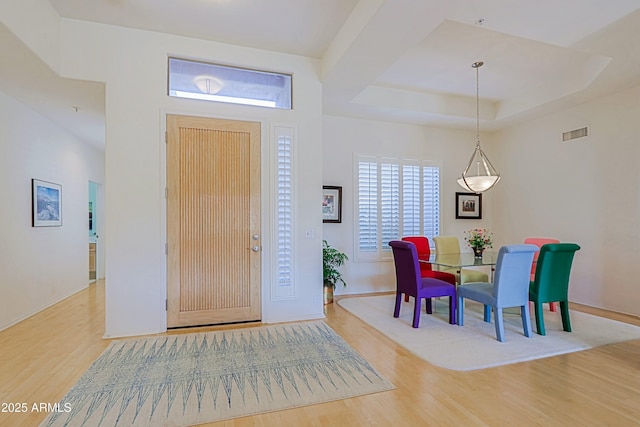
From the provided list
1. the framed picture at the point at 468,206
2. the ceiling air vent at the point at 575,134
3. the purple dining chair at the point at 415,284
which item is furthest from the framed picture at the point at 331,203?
the ceiling air vent at the point at 575,134

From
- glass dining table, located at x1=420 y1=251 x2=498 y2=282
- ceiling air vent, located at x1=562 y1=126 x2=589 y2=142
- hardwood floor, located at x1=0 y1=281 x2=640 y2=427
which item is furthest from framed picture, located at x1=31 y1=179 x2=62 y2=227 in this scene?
ceiling air vent, located at x1=562 y1=126 x2=589 y2=142

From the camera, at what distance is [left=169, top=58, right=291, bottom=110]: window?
3.63 meters

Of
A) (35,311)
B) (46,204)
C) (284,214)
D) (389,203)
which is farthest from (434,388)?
(46,204)

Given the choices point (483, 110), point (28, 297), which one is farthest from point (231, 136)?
point (483, 110)

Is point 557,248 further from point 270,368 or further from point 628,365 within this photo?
point 270,368

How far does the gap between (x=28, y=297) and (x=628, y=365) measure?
6421 millimetres

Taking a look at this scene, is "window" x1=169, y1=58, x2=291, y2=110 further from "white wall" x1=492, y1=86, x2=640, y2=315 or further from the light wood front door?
"white wall" x1=492, y1=86, x2=640, y2=315

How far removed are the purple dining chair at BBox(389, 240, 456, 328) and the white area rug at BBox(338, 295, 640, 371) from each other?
23 centimetres

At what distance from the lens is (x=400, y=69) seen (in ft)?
14.0

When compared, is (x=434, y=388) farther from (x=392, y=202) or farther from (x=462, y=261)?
(x=392, y=202)

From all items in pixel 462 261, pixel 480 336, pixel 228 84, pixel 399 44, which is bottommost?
pixel 480 336

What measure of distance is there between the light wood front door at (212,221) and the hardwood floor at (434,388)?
3.31 feet

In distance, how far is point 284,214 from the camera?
391cm

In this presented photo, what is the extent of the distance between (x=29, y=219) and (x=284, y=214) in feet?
10.8
